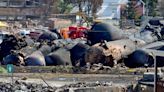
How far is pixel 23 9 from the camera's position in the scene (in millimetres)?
66562

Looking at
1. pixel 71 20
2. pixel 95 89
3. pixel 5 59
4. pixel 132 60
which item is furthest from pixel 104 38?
pixel 71 20

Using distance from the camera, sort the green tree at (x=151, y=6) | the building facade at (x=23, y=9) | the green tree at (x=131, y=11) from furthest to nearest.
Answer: the building facade at (x=23, y=9) → the green tree at (x=151, y=6) → the green tree at (x=131, y=11)

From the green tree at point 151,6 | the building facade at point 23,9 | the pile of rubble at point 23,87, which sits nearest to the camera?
the pile of rubble at point 23,87

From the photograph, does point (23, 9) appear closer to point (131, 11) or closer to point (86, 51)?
point (131, 11)

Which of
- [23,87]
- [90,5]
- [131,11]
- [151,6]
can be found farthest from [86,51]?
[90,5]

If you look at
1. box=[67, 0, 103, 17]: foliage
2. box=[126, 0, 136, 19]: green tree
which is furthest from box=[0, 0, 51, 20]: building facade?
box=[126, 0, 136, 19]: green tree

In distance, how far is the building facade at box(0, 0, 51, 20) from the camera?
6506 centimetres

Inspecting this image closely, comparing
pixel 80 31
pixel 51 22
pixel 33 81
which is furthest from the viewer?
pixel 51 22

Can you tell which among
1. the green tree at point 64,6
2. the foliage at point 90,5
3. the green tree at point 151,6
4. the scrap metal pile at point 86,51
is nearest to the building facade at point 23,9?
the green tree at point 64,6

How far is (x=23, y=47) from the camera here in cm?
2856

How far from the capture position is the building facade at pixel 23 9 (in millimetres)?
65062

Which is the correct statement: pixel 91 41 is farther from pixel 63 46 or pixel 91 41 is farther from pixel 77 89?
pixel 77 89

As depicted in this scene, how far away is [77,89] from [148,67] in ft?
22.1

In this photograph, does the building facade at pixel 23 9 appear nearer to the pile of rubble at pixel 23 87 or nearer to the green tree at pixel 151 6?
the green tree at pixel 151 6
